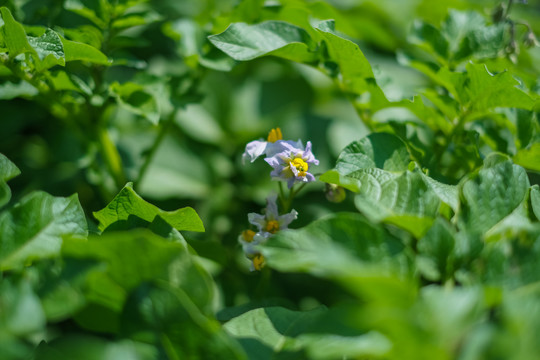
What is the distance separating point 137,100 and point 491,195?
0.83m

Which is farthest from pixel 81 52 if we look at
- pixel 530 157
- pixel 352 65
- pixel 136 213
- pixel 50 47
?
pixel 530 157

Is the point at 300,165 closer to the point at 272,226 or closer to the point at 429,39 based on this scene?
the point at 272,226

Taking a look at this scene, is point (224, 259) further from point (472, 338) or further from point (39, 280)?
point (472, 338)

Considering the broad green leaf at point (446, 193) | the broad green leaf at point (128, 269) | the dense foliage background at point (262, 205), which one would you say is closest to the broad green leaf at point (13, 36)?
the dense foliage background at point (262, 205)

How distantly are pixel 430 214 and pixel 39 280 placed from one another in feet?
2.08

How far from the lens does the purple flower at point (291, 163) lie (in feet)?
3.73

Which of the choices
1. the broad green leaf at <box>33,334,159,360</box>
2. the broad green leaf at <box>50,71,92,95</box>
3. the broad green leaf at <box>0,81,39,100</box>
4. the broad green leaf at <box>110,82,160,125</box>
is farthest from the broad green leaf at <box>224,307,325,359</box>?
the broad green leaf at <box>0,81,39,100</box>

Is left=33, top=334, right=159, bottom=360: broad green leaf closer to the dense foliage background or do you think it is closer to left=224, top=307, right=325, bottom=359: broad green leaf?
the dense foliage background

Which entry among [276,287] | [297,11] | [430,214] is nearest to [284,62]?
[297,11]

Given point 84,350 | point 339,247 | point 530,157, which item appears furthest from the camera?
point 530,157

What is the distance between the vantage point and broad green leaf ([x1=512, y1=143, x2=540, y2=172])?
3.67ft

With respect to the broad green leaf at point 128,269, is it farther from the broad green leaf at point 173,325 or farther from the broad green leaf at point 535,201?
the broad green leaf at point 535,201

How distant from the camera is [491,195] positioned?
3.05 feet

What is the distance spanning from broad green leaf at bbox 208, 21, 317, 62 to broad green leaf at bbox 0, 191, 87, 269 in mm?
471
